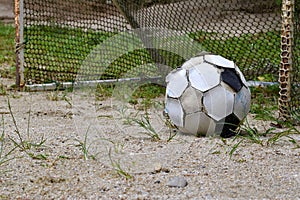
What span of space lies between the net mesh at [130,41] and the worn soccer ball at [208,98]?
1.31 metres

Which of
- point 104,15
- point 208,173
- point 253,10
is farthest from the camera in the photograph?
point 253,10

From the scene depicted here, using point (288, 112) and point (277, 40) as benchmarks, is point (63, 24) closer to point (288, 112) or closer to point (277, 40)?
point (277, 40)

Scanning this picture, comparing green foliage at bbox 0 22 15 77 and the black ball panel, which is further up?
the black ball panel

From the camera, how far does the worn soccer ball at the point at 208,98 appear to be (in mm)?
2707

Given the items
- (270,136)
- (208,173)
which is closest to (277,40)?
(270,136)

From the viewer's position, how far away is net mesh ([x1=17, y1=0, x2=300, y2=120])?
165 inches

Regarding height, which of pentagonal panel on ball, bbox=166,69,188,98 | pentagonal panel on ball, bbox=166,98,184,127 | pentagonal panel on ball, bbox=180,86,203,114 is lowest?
pentagonal panel on ball, bbox=166,98,184,127

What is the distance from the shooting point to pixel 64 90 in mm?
4215

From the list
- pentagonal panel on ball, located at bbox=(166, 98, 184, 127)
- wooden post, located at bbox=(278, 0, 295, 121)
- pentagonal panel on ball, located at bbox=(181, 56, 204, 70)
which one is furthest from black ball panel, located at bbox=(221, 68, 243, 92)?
wooden post, located at bbox=(278, 0, 295, 121)

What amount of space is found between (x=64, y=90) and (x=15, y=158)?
1.74 metres

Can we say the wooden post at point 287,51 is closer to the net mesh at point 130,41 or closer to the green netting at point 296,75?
the green netting at point 296,75

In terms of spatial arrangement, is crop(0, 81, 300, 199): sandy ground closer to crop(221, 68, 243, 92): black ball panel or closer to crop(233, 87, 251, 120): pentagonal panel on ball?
crop(233, 87, 251, 120): pentagonal panel on ball

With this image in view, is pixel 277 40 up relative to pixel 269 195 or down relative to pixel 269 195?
up

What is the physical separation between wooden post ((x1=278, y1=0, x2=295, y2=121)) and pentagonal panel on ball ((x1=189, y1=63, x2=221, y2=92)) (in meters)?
0.57
